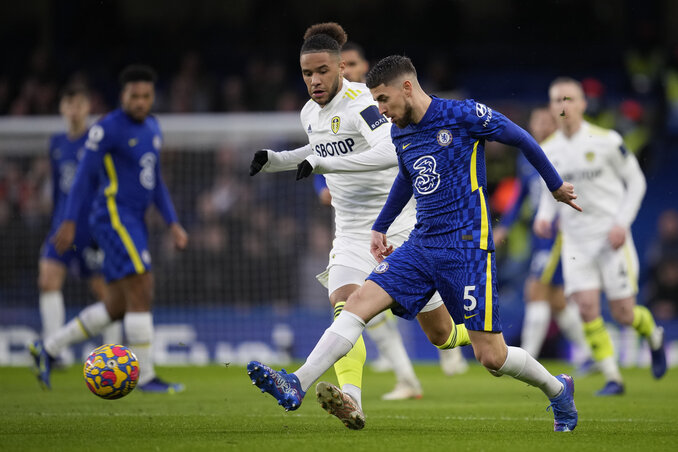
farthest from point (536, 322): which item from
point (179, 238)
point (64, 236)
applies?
point (64, 236)

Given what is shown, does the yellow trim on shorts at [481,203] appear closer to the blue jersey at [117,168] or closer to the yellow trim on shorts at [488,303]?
the yellow trim on shorts at [488,303]

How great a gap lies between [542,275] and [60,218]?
527 cm

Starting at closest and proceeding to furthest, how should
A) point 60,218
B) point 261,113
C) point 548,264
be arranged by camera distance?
1. point 60,218
2. point 548,264
3. point 261,113

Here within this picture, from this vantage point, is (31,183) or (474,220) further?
(31,183)

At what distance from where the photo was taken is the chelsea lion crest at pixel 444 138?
19.5 ft

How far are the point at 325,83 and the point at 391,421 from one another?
221cm

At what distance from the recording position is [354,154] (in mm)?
6617

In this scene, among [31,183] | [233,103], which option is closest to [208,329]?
[31,183]

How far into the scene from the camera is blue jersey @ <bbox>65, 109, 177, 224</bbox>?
29.9 feet

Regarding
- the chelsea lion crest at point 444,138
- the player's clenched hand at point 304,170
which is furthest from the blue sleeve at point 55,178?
the chelsea lion crest at point 444,138

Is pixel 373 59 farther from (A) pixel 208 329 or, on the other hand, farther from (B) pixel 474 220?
(B) pixel 474 220

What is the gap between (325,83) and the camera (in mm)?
6754

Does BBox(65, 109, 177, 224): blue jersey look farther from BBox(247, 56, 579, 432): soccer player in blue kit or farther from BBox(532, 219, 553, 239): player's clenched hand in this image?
BBox(247, 56, 579, 432): soccer player in blue kit

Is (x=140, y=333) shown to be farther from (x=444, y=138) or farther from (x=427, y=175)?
(x=444, y=138)
